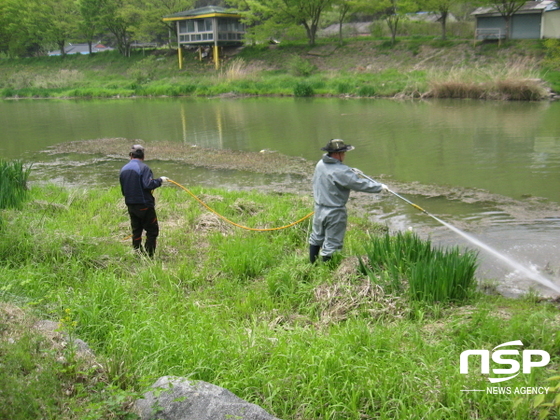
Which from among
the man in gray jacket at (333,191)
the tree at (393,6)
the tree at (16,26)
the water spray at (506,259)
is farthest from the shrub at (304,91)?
the tree at (16,26)

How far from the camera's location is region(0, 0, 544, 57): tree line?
4381 centimetres

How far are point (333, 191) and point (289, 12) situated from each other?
44.3 meters

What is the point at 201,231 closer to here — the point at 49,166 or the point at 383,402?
the point at 383,402

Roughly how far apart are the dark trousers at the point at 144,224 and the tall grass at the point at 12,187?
277 cm

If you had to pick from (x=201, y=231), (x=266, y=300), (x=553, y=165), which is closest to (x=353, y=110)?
(x=553, y=165)

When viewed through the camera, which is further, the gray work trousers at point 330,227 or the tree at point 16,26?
the tree at point 16,26

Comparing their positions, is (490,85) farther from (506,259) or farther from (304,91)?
(506,259)

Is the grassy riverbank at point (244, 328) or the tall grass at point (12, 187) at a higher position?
the tall grass at point (12, 187)

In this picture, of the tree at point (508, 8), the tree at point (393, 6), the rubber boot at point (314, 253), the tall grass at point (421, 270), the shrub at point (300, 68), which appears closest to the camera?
the tall grass at point (421, 270)

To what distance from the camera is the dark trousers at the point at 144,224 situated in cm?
706

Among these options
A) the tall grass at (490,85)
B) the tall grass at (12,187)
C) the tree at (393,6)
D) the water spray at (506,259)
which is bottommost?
the water spray at (506,259)

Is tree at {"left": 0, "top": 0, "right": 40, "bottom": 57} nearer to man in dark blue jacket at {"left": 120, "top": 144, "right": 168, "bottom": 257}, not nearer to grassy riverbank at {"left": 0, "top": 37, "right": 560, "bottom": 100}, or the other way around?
grassy riverbank at {"left": 0, "top": 37, "right": 560, "bottom": 100}

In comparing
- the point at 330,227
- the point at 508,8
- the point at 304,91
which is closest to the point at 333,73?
the point at 304,91

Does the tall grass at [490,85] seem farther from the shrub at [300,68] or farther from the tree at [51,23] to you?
the tree at [51,23]
